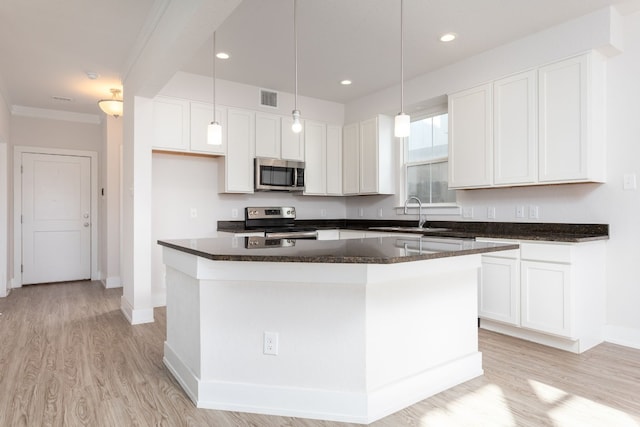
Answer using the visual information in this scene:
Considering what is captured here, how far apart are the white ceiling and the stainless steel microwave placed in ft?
3.19

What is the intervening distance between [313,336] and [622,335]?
2742 mm

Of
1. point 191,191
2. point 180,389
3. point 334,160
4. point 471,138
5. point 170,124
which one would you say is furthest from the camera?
point 334,160

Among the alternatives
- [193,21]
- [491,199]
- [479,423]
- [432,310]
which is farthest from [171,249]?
[491,199]

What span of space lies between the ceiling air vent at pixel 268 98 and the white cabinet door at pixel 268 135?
0.44 ft

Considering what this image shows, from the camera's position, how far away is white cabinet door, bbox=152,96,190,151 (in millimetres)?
4172

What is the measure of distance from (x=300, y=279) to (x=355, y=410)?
72 cm

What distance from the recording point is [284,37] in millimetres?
3516

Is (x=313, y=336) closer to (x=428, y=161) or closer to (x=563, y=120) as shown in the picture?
(x=563, y=120)

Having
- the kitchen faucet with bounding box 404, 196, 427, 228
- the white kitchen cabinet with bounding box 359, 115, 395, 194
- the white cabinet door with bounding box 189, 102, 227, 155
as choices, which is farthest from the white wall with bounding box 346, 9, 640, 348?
the white cabinet door with bounding box 189, 102, 227, 155

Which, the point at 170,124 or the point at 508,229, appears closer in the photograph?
the point at 508,229

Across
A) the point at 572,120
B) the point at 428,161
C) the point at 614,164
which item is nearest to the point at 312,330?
the point at 572,120

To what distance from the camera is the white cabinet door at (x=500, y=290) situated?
3293 mm

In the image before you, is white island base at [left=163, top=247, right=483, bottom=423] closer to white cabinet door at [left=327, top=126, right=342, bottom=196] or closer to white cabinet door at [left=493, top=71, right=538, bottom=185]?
white cabinet door at [left=493, top=71, right=538, bottom=185]

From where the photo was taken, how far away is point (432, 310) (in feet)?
7.67
